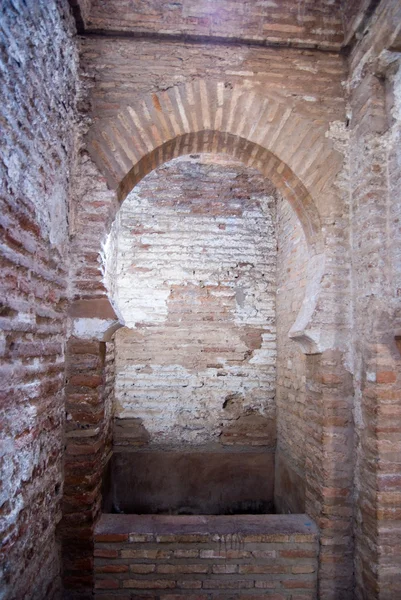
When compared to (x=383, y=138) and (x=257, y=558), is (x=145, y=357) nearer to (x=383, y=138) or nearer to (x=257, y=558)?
(x=257, y=558)

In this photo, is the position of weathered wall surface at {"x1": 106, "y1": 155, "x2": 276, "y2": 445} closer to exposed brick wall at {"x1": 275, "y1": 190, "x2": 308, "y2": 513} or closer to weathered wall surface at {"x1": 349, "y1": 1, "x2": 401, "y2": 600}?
exposed brick wall at {"x1": 275, "y1": 190, "x2": 308, "y2": 513}

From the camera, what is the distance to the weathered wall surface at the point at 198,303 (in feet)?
16.5

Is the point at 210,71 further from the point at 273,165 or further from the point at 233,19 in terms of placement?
the point at 273,165

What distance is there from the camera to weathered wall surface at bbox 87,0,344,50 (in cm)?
311

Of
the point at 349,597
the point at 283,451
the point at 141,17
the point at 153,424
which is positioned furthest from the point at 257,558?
the point at 141,17

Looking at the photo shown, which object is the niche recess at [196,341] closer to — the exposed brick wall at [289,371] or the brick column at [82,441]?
the exposed brick wall at [289,371]

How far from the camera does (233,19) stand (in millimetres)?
3176

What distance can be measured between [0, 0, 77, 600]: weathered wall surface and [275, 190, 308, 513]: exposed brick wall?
2386 mm

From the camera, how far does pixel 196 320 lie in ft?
16.8

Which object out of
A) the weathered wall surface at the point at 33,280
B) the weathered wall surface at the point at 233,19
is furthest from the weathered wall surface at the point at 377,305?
the weathered wall surface at the point at 33,280

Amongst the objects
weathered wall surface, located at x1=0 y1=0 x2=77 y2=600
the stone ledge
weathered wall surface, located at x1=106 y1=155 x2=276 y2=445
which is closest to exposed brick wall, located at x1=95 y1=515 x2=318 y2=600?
the stone ledge

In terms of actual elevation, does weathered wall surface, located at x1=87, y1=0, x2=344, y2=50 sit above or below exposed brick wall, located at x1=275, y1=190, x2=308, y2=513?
above

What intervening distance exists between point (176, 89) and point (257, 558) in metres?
3.61

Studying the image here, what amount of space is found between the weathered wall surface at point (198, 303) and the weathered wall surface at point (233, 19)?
2174 millimetres
